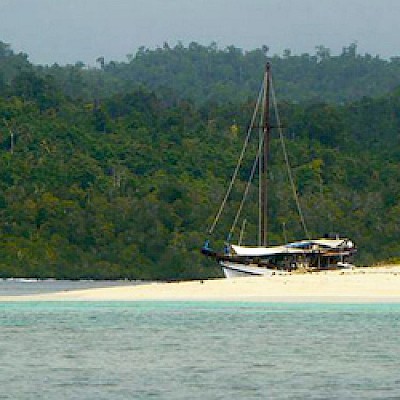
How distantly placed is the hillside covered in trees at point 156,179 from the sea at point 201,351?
149 feet

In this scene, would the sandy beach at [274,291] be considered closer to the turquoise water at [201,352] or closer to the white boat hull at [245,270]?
the turquoise water at [201,352]

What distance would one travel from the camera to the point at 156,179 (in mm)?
104875

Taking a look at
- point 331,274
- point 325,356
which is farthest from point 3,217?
point 325,356

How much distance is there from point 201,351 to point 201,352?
250 mm

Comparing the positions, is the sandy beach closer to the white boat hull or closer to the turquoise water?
the turquoise water

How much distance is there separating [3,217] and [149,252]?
31.4ft

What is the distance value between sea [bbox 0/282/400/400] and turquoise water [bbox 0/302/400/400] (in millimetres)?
22

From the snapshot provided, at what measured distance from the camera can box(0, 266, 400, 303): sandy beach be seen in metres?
51.4

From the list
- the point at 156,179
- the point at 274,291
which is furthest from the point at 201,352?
the point at 156,179

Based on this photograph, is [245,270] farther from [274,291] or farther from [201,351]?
[201,351]

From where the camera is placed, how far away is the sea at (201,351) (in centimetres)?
2814

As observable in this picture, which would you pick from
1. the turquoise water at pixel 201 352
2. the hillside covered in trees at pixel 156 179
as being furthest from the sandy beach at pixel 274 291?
the hillside covered in trees at pixel 156 179

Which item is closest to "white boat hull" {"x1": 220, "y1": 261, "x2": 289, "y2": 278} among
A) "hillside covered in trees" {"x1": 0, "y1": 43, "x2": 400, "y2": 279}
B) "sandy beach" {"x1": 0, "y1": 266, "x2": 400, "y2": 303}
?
"sandy beach" {"x1": 0, "y1": 266, "x2": 400, "y2": 303}

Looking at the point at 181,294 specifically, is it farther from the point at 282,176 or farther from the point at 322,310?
the point at 282,176
